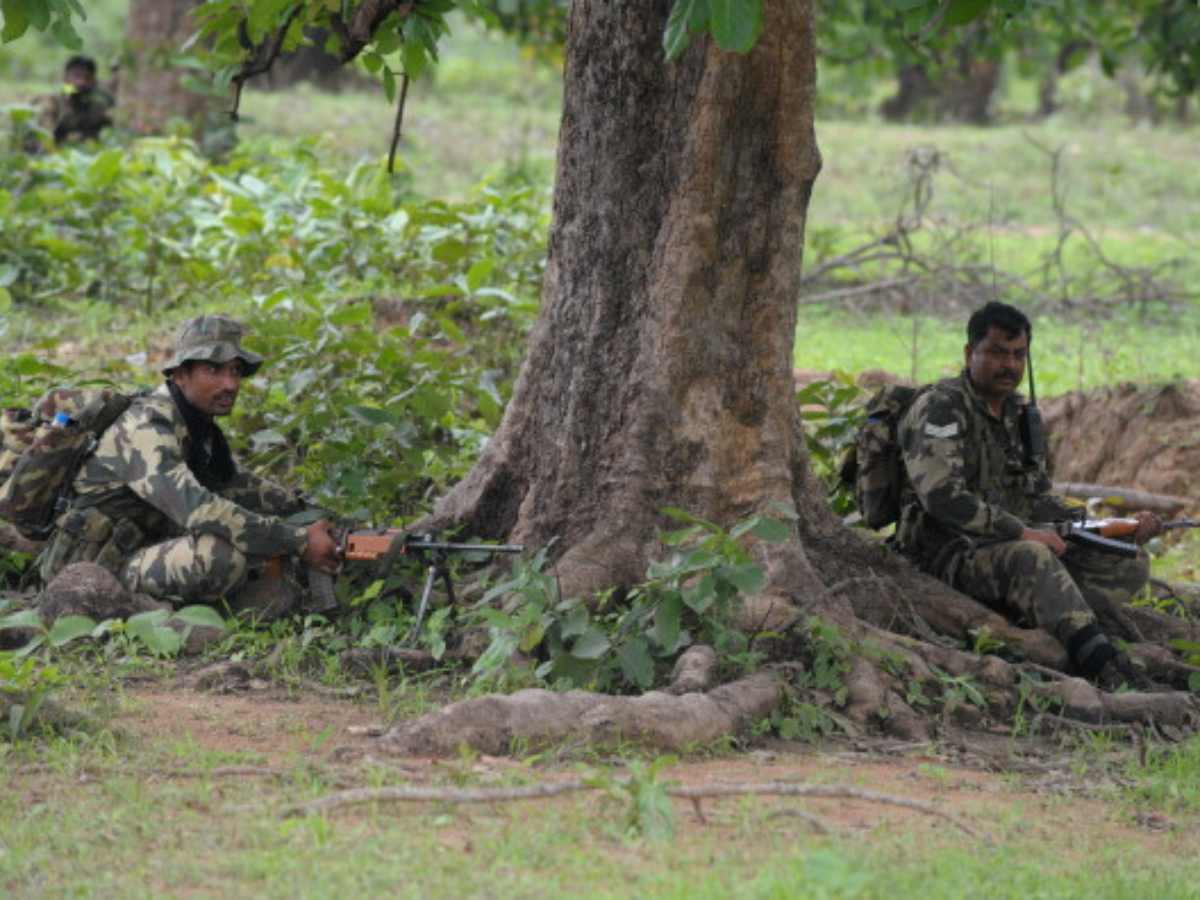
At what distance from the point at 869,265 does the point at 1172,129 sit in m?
12.4

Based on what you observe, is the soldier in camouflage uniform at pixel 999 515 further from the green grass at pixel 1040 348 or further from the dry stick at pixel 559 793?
the green grass at pixel 1040 348

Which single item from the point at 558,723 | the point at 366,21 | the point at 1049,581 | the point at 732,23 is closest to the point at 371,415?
the point at 366,21

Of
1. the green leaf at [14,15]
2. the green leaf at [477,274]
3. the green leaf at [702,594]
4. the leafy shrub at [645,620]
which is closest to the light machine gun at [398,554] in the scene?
the leafy shrub at [645,620]

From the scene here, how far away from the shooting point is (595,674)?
5621mm

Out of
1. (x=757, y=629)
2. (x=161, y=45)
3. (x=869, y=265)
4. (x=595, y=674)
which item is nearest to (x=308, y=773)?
(x=595, y=674)

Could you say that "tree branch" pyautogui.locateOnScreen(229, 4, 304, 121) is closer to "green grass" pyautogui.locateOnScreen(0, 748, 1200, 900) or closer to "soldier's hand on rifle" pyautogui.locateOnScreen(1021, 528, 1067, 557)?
"soldier's hand on rifle" pyautogui.locateOnScreen(1021, 528, 1067, 557)

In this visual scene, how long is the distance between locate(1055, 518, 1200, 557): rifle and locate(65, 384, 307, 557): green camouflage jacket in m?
2.70

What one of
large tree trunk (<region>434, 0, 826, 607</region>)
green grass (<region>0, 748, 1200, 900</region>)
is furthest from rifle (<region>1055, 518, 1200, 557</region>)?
green grass (<region>0, 748, 1200, 900</region>)

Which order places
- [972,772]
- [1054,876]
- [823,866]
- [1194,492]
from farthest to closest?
1. [1194,492]
2. [972,772]
3. [1054,876]
4. [823,866]

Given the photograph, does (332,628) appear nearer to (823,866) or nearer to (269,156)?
(823,866)

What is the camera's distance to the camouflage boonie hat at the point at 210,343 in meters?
6.58

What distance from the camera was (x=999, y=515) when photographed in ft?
22.2

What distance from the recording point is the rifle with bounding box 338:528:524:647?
626 cm

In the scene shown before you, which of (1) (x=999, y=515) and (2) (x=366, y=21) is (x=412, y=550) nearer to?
(2) (x=366, y=21)
